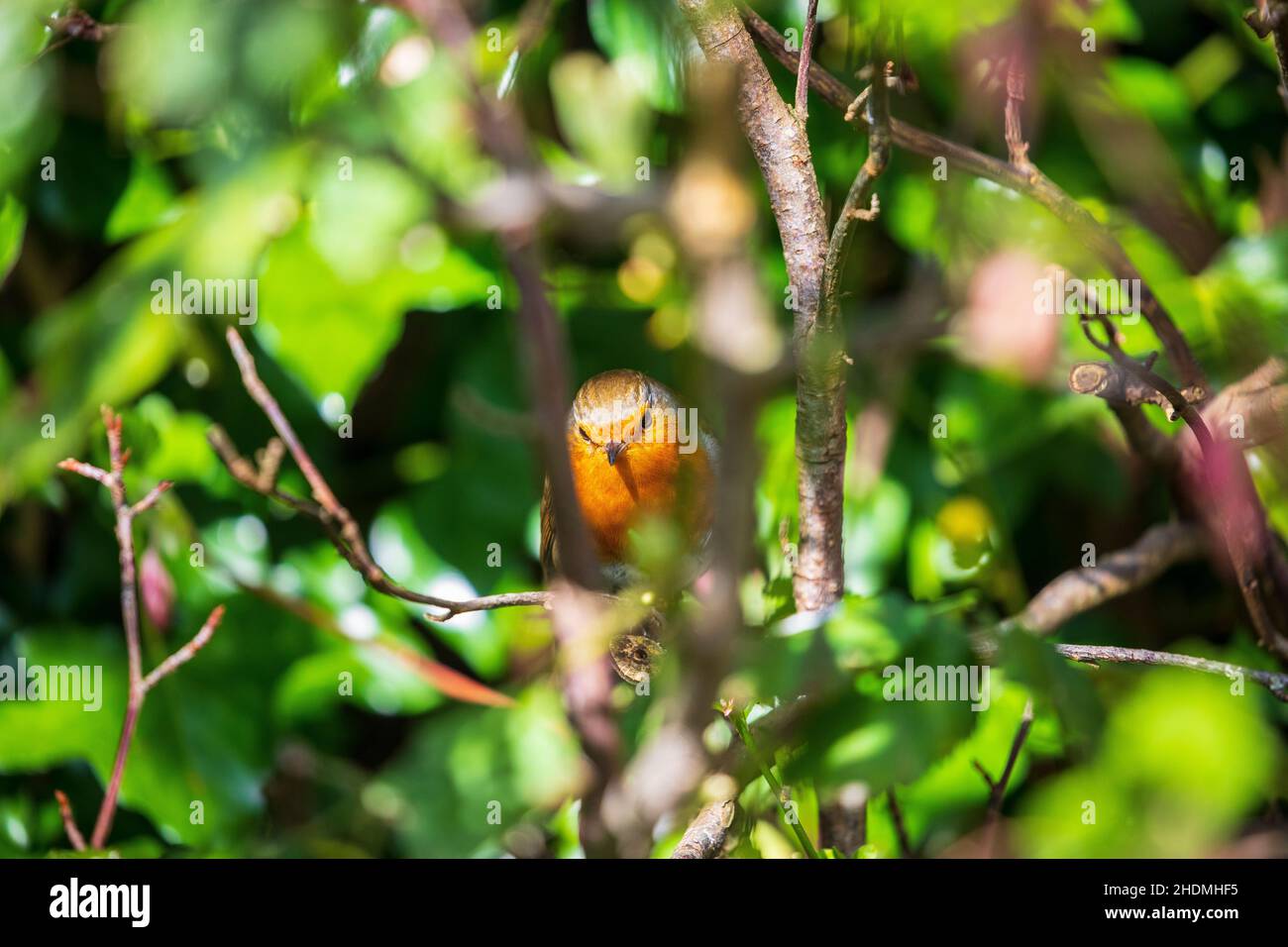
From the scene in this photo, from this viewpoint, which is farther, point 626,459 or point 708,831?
point 626,459

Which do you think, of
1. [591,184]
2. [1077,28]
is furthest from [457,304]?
[1077,28]

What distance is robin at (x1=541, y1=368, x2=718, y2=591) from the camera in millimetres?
2330

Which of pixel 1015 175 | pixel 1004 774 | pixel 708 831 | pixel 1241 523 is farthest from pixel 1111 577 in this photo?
pixel 708 831

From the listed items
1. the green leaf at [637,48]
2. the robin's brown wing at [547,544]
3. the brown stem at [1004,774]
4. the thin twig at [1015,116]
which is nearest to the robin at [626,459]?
the robin's brown wing at [547,544]

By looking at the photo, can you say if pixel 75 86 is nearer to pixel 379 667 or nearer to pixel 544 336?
pixel 379 667

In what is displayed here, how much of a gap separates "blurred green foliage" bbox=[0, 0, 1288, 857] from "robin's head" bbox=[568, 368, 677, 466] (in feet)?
0.20

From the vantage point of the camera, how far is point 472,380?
2131 mm

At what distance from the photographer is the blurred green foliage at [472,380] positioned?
161cm

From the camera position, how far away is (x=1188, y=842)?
105 centimetres

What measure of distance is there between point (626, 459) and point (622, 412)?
113 millimetres

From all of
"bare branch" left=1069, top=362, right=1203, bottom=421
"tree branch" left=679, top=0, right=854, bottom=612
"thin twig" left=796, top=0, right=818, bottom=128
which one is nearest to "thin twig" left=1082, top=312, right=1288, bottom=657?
"bare branch" left=1069, top=362, right=1203, bottom=421

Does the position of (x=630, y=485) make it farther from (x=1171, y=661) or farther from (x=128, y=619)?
(x=1171, y=661)

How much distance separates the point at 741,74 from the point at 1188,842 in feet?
3.11

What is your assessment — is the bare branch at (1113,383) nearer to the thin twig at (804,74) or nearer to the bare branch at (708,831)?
the thin twig at (804,74)
